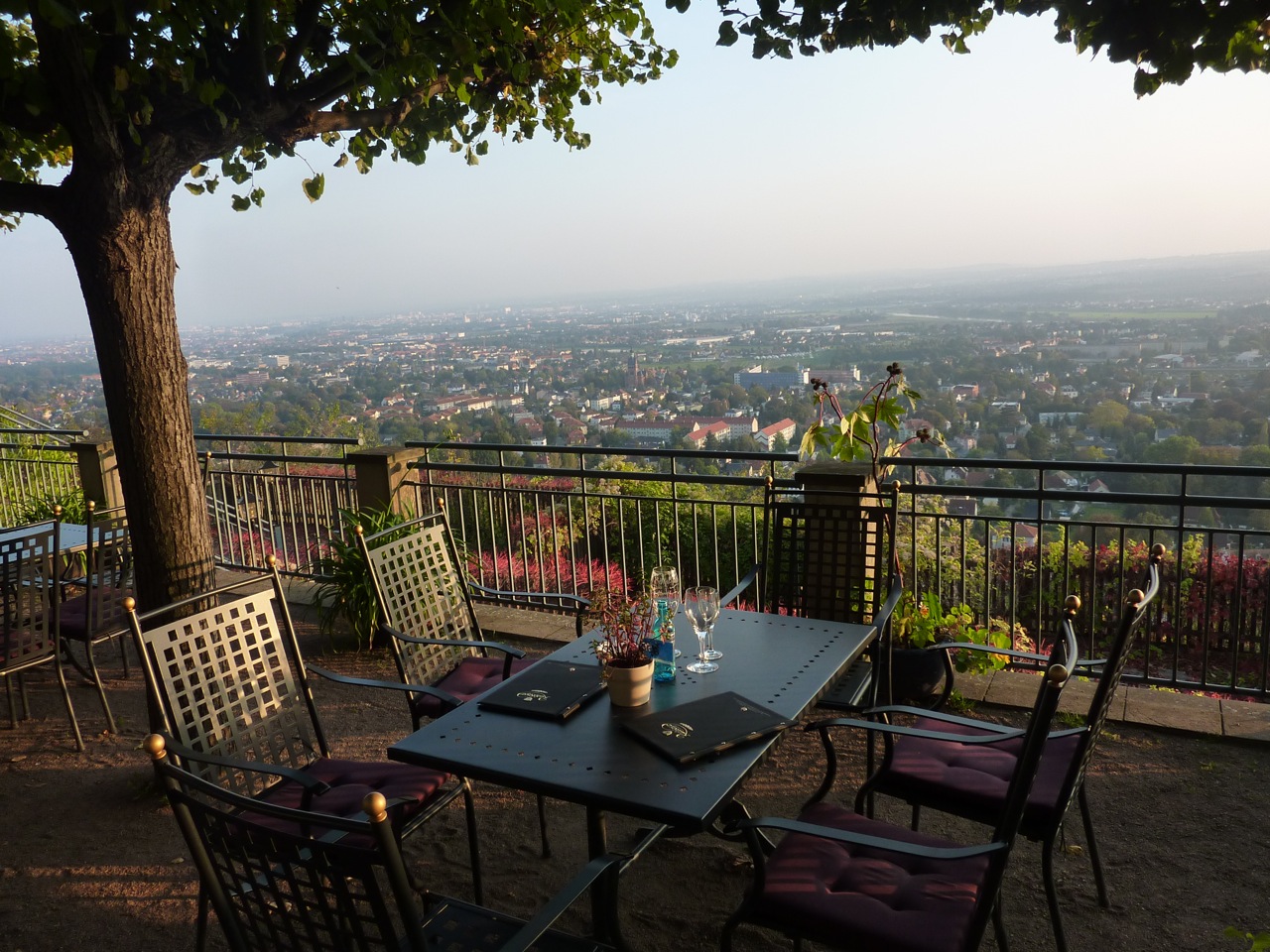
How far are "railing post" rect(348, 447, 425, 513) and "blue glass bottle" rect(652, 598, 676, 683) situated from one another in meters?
3.97

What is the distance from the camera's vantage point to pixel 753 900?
1962 millimetres

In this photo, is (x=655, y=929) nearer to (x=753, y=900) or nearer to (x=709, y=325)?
(x=753, y=900)

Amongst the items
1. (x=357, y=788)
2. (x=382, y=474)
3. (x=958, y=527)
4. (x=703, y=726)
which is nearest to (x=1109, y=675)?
(x=703, y=726)

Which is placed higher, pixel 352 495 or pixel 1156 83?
pixel 1156 83

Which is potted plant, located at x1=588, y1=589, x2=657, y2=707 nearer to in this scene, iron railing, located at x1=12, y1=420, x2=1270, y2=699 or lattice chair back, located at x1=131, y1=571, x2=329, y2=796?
lattice chair back, located at x1=131, y1=571, x2=329, y2=796

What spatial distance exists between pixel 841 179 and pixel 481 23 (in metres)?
11.4

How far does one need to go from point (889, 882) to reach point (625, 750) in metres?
0.68

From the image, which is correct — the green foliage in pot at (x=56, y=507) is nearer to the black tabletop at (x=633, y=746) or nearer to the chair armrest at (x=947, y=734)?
the black tabletop at (x=633, y=746)

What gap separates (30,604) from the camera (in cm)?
412

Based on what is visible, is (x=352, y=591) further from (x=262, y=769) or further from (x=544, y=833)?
(x=262, y=769)

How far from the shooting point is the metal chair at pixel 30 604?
156 inches

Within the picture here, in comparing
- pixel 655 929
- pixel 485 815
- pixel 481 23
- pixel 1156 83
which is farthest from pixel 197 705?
pixel 1156 83

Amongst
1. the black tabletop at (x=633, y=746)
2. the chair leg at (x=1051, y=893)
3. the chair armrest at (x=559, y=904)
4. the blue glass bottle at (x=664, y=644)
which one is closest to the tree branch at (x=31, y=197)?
the black tabletop at (x=633, y=746)

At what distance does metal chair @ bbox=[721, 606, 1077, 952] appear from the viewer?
1.80m
